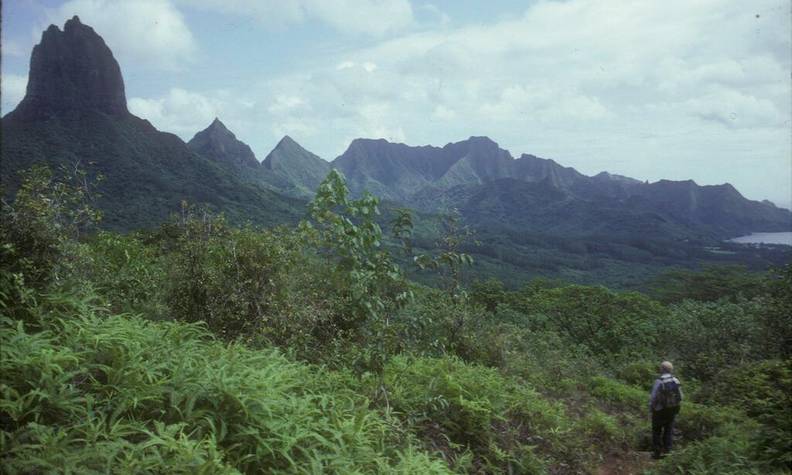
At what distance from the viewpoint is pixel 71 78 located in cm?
8112

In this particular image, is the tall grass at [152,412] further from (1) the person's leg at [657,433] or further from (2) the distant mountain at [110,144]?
(2) the distant mountain at [110,144]

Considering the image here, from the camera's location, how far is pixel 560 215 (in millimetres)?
182750

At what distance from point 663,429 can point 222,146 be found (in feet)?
496

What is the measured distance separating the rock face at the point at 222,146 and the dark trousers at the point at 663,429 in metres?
139

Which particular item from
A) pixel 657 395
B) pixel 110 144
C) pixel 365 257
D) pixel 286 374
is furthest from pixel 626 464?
pixel 110 144

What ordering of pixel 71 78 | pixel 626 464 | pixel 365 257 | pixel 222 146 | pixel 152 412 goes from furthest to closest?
pixel 222 146 < pixel 71 78 < pixel 626 464 < pixel 365 257 < pixel 152 412

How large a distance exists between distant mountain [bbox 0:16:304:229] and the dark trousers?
49003 millimetres

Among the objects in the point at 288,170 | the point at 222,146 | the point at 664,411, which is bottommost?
the point at 664,411

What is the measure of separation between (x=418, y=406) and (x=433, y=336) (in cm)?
334

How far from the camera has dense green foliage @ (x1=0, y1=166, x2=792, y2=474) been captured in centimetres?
320

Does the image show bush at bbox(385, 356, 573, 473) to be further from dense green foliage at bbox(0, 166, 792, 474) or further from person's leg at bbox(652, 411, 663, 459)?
person's leg at bbox(652, 411, 663, 459)

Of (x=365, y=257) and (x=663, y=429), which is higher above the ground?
(x=365, y=257)

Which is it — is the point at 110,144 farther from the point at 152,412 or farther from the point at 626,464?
the point at 152,412

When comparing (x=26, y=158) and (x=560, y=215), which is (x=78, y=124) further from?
(x=560, y=215)
